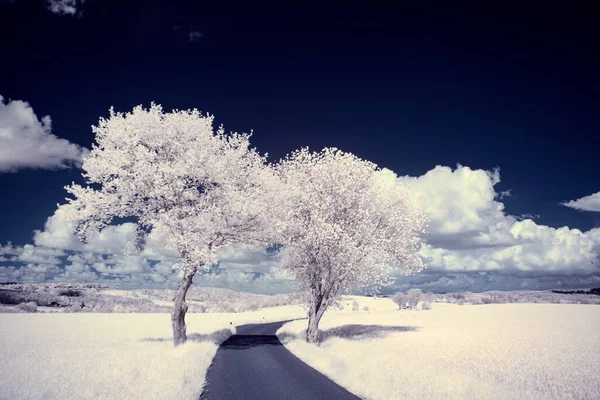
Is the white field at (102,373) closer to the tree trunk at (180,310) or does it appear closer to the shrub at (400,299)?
the tree trunk at (180,310)

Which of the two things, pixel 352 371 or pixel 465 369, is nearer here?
pixel 352 371

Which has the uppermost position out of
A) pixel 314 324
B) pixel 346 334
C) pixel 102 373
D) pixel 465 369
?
pixel 314 324

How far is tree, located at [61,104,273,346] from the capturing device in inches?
859

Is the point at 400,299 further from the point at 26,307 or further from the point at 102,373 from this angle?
the point at 102,373

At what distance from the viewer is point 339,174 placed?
88.3 ft

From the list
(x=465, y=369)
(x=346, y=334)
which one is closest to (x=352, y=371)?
(x=465, y=369)

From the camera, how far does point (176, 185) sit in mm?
22141

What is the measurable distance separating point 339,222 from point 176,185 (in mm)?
11626

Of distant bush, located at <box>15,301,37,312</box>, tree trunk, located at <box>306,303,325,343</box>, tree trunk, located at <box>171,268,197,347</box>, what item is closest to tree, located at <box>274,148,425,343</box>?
tree trunk, located at <box>306,303,325,343</box>

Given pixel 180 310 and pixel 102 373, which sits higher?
pixel 180 310

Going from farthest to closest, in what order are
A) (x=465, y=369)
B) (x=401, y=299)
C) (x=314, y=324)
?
(x=401, y=299)
(x=314, y=324)
(x=465, y=369)

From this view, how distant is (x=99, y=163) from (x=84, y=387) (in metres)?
13.2

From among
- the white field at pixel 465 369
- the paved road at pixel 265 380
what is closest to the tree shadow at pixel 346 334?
the white field at pixel 465 369

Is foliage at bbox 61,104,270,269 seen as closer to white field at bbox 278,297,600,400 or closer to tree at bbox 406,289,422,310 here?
white field at bbox 278,297,600,400
